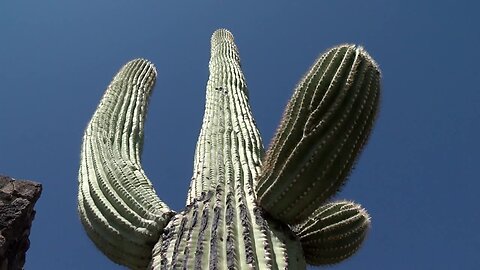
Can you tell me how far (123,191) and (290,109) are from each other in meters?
1.13

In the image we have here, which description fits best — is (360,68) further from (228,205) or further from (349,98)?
(228,205)

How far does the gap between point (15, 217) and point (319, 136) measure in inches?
114

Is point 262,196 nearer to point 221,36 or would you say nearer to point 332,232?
point 332,232

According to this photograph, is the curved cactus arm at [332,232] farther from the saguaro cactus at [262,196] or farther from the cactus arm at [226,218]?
the cactus arm at [226,218]

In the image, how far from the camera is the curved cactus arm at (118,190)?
11.8 ft

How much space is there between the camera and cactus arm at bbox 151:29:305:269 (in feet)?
9.58

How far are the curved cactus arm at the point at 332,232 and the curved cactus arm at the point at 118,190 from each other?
0.80m

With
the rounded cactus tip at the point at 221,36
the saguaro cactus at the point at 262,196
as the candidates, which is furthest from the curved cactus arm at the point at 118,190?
the rounded cactus tip at the point at 221,36

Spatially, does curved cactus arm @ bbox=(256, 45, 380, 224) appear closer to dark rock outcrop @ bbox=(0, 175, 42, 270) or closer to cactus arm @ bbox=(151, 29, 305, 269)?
cactus arm @ bbox=(151, 29, 305, 269)

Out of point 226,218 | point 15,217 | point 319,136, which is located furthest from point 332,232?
point 15,217

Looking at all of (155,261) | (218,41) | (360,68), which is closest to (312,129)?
(360,68)

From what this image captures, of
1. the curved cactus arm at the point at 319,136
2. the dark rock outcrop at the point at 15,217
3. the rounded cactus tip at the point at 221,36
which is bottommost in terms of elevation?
the dark rock outcrop at the point at 15,217

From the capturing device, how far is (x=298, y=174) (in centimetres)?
331

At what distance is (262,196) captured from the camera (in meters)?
3.46
